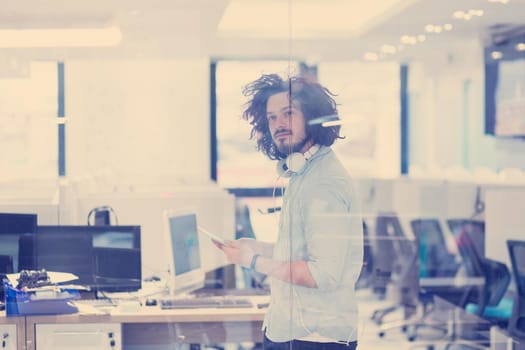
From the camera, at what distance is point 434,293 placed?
695cm

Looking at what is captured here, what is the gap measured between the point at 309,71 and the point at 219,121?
0.57 metres

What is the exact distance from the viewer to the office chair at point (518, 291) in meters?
4.48

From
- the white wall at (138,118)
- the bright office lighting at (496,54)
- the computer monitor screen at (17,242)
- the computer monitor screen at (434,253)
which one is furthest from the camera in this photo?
the bright office lighting at (496,54)

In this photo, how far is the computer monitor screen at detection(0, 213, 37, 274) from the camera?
3.77m

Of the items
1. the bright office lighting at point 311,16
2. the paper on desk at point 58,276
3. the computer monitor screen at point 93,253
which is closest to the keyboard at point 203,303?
the computer monitor screen at point 93,253

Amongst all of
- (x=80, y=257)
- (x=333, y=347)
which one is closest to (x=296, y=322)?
(x=333, y=347)

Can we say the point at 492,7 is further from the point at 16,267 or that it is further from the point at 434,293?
the point at 16,267

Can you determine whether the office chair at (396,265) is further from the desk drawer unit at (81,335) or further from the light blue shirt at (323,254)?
the desk drawer unit at (81,335)

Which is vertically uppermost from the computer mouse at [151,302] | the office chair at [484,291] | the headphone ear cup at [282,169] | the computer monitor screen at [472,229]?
the headphone ear cup at [282,169]

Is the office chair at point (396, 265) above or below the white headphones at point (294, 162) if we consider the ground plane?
below

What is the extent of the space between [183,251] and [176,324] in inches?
14.5

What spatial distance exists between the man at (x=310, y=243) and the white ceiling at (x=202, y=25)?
739 mm

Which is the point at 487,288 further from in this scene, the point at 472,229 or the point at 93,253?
the point at 93,253

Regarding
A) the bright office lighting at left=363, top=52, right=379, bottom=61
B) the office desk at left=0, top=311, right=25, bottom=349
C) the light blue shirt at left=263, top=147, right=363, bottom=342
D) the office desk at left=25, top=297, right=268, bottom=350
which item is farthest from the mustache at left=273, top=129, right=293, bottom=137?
the bright office lighting at left=363, top=52, right=379, bottom=61
